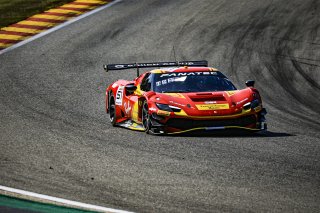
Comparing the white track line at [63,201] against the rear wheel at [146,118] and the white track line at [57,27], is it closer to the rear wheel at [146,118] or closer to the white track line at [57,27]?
the rear wheel at [146,118]

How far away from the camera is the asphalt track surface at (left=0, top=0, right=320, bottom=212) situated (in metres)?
8.00

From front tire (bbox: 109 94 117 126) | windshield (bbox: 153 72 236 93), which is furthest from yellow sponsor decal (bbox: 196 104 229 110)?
front tire (bbox: 109 94 117 126)

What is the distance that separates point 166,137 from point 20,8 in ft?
58.2

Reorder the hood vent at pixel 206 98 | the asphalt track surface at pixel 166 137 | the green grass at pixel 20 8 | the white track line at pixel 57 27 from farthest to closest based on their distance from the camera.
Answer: the green grass at pixel 20 8
the white track line at pixel 57 27
the hood vent at pixel 206 98
the asphalt track surface at pixel 166 137

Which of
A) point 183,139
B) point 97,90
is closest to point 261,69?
point 97,90

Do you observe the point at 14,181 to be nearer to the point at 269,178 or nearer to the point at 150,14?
the point at 269,178

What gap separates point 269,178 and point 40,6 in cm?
2138

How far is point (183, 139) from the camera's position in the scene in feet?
38.8

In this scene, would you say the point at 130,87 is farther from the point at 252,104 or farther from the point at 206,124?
the point at 252,104

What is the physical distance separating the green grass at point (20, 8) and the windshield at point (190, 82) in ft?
46.1

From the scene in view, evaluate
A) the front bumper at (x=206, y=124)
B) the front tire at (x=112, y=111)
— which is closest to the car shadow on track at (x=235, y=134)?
the front bumper at (x=206, y=124)

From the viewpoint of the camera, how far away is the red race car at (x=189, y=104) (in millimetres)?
12164

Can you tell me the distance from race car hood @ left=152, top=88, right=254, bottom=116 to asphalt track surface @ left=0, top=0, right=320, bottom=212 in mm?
438

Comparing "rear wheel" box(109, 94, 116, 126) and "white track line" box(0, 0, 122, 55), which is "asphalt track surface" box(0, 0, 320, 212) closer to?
"rear wheel" box(109, 94, 116, 126)
